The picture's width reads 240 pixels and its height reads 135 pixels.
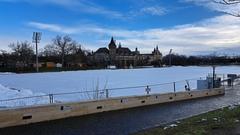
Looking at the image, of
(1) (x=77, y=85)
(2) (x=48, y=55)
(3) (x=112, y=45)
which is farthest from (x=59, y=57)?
(1) (x=77, y=85)

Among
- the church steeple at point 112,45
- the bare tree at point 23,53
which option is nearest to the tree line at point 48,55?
the bare tree at point 23,53

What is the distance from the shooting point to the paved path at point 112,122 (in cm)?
1208

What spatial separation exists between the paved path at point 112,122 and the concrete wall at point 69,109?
1.20 feet

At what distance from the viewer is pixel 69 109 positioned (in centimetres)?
1491

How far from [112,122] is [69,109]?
2117mm

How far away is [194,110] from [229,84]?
16.8 meters

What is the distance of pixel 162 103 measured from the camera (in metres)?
20.2

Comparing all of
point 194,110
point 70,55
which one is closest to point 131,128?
point 194,110

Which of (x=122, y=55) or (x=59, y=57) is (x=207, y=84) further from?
(x=122, y=55)

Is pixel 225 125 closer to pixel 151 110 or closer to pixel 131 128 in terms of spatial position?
pixel 131 128

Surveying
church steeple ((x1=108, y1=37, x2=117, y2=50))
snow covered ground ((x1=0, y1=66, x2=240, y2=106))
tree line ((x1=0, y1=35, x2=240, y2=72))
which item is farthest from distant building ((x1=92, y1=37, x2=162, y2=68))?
snow covered ground ((x1=0, y1=66, x2=240, y2=106))

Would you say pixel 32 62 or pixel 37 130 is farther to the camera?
pixel 32 62

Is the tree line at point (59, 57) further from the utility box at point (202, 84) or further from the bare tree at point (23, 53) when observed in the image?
the utility box at point (202, 84)

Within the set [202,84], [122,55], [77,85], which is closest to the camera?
[202,84]
